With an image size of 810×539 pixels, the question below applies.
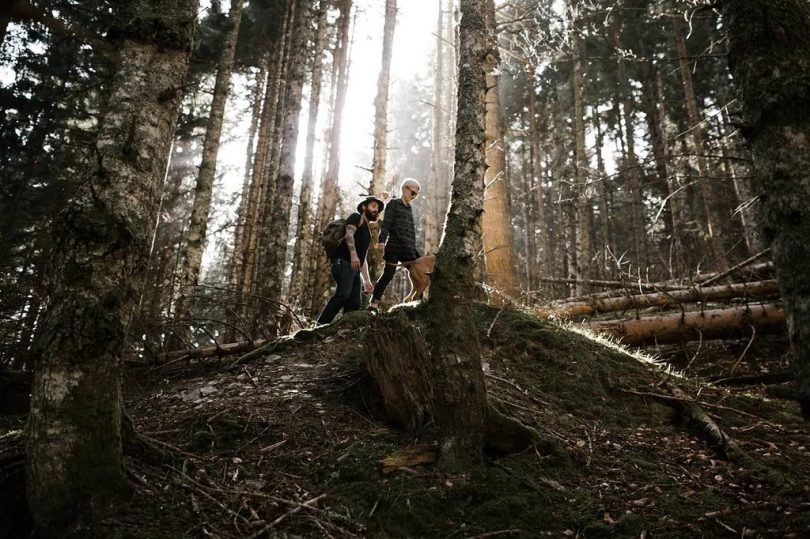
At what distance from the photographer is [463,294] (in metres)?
3.70

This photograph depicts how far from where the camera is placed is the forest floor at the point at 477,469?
295 cm

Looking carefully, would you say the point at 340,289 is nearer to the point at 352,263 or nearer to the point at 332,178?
the point at 352,263

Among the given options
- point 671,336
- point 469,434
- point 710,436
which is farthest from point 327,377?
point 671,336

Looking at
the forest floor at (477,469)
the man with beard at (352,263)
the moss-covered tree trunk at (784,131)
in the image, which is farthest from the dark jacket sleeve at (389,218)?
the moss-covered tree trunk at (784,131)

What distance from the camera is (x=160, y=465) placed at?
3.15 meters

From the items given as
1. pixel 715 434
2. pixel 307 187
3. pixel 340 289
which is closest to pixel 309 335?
pixel 340 289

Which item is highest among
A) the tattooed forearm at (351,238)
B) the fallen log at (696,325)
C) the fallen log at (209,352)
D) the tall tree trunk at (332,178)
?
the tall tree trunk at (332,178)

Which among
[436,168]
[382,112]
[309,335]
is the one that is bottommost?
[309,335]

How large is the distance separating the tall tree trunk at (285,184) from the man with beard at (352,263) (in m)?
2.09

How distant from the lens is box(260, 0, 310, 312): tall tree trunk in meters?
8.90

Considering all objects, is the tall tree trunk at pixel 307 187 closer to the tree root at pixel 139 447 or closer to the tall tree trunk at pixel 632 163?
the tree root at pixel 139 447

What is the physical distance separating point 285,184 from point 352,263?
11.1 feet

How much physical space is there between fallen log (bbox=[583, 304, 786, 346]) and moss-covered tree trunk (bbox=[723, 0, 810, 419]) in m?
5.18

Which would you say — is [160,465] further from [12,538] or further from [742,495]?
[742,495]
